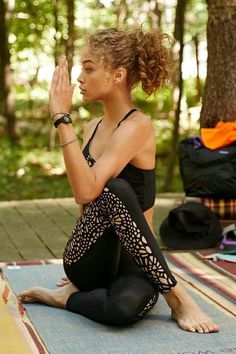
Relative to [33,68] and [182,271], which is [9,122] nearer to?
[33,68]

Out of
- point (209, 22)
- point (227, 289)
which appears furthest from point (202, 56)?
point (227, 289)

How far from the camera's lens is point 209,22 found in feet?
15.8

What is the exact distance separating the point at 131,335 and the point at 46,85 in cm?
990

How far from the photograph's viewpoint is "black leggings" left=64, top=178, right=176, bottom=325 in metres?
2.62

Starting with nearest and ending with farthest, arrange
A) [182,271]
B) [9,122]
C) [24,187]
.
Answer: [182,271]
[24,187]
[9,122]

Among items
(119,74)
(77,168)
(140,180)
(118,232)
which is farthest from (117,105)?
(118,232)

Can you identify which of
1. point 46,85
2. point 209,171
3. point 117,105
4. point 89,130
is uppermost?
point 117,105

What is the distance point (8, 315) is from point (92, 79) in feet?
3.12

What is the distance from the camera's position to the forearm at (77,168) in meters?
2.54

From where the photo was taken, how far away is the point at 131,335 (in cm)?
263

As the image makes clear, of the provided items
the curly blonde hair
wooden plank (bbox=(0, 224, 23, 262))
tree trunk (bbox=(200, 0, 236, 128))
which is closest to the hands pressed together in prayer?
the curly blonde hair

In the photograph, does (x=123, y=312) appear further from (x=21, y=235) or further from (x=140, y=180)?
(x=21, y=235)

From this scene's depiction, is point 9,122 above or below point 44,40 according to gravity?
below

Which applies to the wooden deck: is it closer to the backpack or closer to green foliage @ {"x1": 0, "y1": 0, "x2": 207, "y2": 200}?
the backpack
